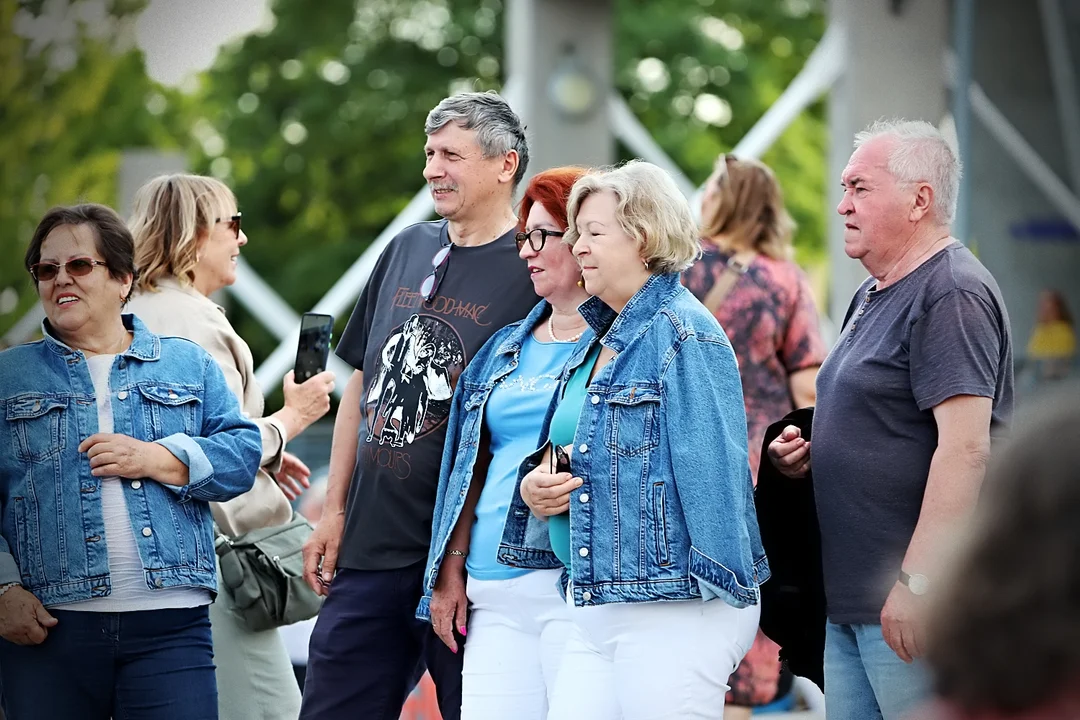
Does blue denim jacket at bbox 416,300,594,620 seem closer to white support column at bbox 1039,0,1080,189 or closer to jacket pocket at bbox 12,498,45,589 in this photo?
jacket pocket at bbox 12,498,45,589

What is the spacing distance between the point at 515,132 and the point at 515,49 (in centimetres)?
504

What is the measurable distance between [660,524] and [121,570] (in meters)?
1.29

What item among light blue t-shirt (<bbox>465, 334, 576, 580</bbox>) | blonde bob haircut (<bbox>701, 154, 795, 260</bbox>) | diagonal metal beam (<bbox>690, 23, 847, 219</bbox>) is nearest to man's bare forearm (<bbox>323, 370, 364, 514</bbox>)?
light blue t-shirt (<bbox>465, 334, 576, 580</bbox>)

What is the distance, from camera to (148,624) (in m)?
3.33

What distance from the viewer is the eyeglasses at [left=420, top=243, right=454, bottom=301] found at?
376 cm

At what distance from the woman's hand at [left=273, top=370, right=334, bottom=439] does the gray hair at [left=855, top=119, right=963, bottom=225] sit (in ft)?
5.76

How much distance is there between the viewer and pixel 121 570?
3.32 metres

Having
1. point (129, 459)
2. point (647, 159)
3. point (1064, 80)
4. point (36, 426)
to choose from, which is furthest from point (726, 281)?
point (1064, 80)

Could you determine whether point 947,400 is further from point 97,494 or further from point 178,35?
point 178,35

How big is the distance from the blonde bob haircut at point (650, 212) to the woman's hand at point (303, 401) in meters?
1.14

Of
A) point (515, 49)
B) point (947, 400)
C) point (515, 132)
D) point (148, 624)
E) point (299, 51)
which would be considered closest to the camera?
point (947, 400)

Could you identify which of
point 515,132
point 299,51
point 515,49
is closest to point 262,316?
point 515,49

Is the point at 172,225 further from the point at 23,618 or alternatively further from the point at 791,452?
the point at 791,452

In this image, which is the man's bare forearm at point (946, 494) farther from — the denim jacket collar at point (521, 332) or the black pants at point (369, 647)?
the black pants at point (369, 647)
